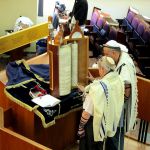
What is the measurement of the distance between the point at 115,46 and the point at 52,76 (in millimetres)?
560

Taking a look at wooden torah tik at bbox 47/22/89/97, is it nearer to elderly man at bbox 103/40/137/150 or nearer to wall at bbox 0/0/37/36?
elderly man at bbox 103/40/137/150

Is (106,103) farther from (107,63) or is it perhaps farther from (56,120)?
(56,120)

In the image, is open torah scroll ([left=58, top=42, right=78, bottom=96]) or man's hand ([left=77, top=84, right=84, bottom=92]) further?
man's hand ([left=77, top=84, right=84, bottom=92])

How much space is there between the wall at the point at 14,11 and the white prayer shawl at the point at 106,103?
391cm

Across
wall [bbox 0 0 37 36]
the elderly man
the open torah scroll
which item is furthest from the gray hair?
wall [bbox 0 0 37 36]

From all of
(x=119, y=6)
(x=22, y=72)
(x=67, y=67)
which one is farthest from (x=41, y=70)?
(x=119, y=6)

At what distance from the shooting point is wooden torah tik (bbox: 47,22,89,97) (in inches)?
96.0

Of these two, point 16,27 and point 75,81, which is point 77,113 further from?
point 16,27

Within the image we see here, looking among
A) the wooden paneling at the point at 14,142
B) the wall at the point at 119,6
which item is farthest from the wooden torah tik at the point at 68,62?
the wall at the point at 119,6

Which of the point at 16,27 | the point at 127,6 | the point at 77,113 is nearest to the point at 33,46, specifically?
the point at 16,27

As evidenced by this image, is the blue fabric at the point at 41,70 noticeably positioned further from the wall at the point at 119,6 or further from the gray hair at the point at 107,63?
the wall at the point at 119,6

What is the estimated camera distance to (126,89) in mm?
2414

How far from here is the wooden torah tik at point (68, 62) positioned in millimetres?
2439

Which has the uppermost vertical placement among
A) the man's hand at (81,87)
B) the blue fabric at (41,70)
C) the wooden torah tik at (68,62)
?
the wooden torah tik at (68,62)
